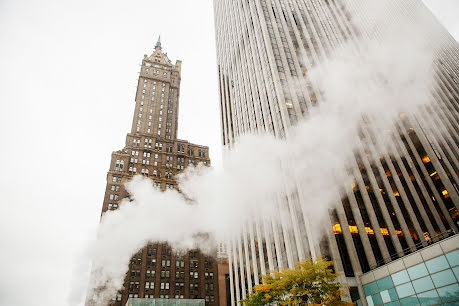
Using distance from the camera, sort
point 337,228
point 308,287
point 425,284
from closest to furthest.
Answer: point 425,284, point 308,287, point 337,228

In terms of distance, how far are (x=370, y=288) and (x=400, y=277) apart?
12.9 feet

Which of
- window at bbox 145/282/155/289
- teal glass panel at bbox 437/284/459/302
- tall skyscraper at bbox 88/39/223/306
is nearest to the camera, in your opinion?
teal glass panel at bbox 437/284/459/302

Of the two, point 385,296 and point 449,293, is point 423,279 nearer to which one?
point 449,293

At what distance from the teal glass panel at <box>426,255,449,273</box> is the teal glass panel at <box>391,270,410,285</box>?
7.01ft

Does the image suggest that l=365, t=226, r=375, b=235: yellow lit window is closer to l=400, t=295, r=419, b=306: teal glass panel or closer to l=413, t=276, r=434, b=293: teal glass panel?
l=400, t=295, r=419, b=306: teal glass panel

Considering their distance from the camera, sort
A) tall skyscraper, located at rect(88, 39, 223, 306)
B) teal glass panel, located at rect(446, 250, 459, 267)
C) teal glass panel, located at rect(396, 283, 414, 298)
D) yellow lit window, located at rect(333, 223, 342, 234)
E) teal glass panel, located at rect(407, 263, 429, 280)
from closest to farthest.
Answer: teal glass panel, located at rect(446, 250, 459, 267), teal glass panel, located at rect(407, 263, 429, 280), teal glass panel, located at rect(396, 283, 414, 298), yellow lit window, located at rect(333, 223, 342, 234), tall skyscraper, located at rect(88, 39, 223, 306)

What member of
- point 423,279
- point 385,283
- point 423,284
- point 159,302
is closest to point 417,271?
point 423,279

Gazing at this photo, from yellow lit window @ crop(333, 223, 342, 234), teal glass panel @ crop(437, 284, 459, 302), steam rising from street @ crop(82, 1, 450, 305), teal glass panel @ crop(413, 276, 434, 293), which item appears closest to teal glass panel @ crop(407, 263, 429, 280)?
teal glass panel @ crop(413, 276, 434, 293)

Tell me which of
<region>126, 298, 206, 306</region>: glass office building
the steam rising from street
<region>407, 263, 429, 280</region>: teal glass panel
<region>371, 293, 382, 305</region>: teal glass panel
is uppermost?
the steam rising from street

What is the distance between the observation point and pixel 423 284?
18.9 m

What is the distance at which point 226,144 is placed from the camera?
59344mm

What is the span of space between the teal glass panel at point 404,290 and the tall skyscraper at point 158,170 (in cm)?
5464

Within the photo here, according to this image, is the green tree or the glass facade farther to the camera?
the green tree

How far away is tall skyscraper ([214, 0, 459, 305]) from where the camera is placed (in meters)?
28.6
